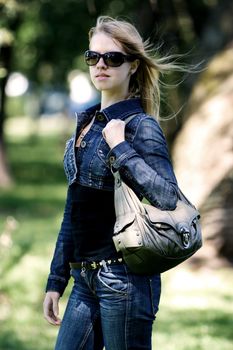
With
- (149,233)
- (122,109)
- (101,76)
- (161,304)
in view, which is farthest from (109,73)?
(161,304)

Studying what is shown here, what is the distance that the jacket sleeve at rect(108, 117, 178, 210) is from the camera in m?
3.37

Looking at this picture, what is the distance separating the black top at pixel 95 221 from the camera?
3.57m

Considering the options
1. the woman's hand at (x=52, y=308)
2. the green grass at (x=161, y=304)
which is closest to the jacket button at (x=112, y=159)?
the woman's hand at (x=52, y=308)

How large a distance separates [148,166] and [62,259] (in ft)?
2.49

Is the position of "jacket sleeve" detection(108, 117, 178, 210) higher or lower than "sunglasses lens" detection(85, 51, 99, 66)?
lower

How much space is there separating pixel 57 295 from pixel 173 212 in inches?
31.7

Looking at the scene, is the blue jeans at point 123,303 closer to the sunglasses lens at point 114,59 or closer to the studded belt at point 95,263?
the studded belt at point 95,263

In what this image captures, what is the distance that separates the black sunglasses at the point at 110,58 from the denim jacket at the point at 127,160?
0.16 metres

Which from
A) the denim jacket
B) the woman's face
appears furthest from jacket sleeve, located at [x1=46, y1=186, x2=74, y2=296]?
the woman's face

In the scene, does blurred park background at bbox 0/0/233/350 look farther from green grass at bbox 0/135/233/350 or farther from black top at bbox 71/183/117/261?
black top at bbox 71/183/117/261

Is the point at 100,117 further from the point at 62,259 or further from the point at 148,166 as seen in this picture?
the point at 62,259

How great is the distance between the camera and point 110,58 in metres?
3.65

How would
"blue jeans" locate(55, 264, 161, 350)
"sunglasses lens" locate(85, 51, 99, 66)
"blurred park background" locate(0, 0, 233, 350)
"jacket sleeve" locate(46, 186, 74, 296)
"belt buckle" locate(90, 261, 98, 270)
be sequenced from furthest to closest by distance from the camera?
"blurred park background" locate(0, 0, 233, 350), "jacket sleeve" locate(46, 186, 74, 296), "sunglasses lens" locate(85, 51, 99, 66), "belt buckle" locate(90, 261, 98, 270), "blue jeans" locate(55, 264, 161, 350)

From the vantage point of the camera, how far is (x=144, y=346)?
3566 mm
